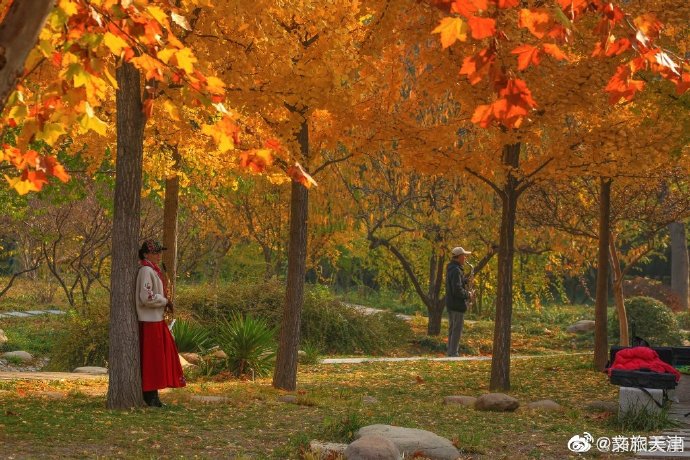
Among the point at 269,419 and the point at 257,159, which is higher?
the point at 257,159

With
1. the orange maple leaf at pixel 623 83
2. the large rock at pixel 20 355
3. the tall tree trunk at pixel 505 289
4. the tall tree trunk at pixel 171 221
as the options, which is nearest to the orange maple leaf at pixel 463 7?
the orange maple leaf at pixel 623 83

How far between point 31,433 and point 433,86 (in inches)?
237

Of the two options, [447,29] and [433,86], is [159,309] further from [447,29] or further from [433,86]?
[447,29]

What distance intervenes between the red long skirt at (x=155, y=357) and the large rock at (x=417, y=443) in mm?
2549

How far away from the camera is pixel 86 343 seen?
1488 cm

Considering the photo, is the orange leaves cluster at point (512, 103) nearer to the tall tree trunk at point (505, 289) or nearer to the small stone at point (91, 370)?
the tall tree trunk at point (505, 289)

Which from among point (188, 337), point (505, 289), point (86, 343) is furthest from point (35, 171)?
point (86, 343)

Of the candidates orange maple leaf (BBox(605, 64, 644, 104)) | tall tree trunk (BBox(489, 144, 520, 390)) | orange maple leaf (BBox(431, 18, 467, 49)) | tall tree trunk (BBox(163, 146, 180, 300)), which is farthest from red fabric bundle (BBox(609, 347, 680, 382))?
tall tree trunk (BBox(163, 146, 180, 300))

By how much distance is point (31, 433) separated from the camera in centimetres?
757

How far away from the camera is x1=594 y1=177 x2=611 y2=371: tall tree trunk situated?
14.1 meters

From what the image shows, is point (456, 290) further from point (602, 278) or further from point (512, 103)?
point (512, 103)

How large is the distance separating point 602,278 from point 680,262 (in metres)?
15.4

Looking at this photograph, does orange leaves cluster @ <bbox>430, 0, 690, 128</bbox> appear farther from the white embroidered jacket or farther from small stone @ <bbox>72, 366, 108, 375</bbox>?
small stone @ <bbox>72, 366, 108, 375</bbox>

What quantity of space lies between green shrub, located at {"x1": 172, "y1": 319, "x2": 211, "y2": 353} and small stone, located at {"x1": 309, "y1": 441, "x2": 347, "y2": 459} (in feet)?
25.2
